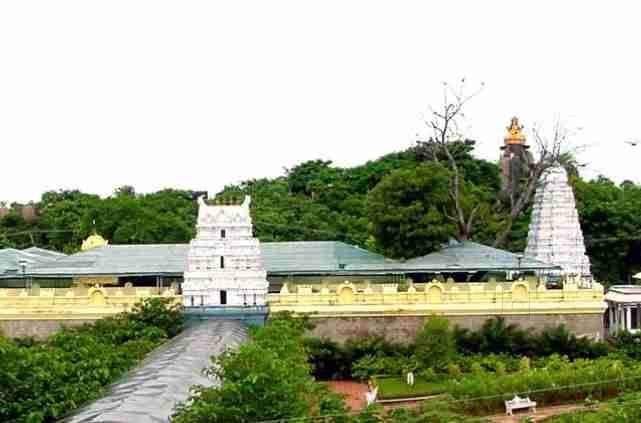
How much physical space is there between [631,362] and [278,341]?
1015cm

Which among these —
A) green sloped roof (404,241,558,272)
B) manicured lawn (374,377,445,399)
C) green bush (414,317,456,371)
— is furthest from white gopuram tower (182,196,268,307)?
manicured lawn (374,377,445,399)

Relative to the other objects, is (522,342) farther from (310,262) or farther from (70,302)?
(70,302)

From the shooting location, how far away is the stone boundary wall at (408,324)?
32438 millimetres

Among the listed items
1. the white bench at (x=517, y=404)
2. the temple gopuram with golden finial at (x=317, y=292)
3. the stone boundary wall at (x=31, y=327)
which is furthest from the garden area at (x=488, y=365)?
the stone boundary wall at (x=31, y=327)

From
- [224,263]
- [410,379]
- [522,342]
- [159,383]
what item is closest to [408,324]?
[522,342]

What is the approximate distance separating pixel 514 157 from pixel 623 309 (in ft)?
71.5

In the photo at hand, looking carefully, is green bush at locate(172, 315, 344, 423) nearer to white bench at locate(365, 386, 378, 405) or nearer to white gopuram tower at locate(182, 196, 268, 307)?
white bench at locate(365, 386, 378, 405)

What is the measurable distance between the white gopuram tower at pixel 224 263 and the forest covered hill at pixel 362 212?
3.33 meters

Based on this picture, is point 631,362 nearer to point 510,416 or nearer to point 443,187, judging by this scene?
point 510,416

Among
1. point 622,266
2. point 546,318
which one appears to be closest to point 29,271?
point 546,318

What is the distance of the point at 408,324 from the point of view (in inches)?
1288

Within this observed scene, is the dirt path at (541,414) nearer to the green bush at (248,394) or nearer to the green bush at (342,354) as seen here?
the green bush at (342,354)

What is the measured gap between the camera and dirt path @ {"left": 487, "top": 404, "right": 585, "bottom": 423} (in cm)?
2462

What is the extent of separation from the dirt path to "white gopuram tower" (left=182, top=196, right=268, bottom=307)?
9475mm
